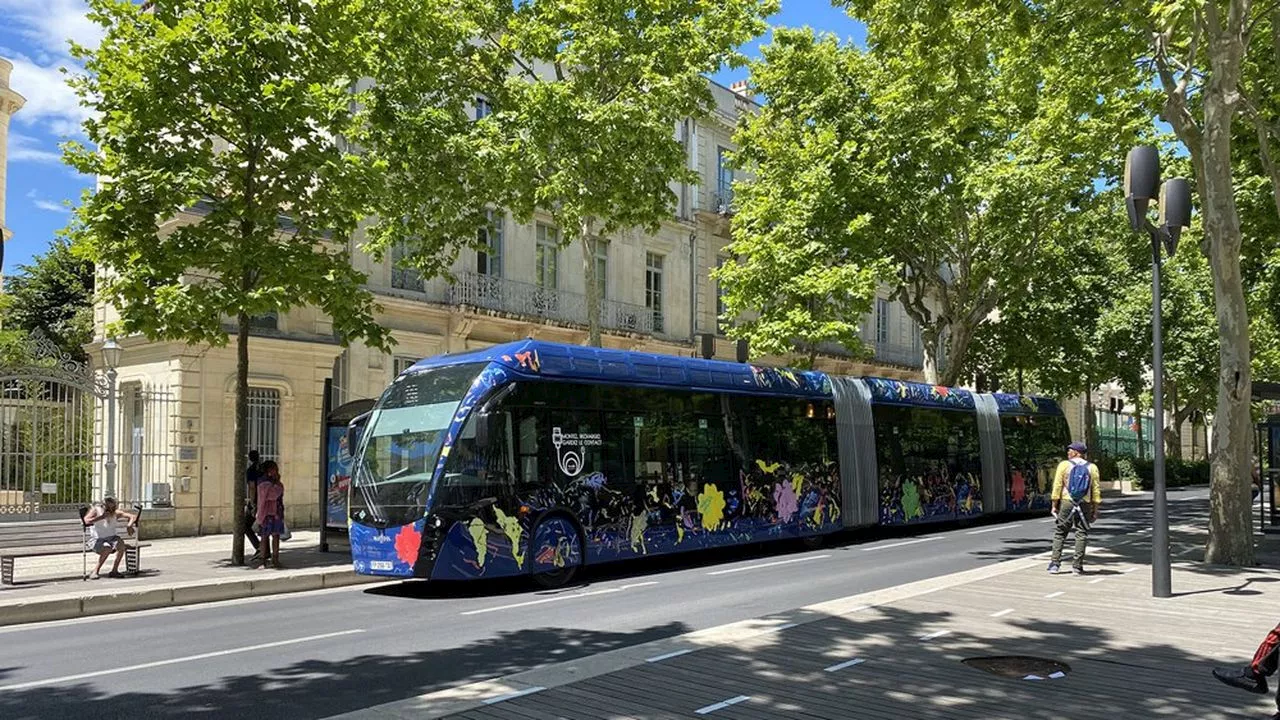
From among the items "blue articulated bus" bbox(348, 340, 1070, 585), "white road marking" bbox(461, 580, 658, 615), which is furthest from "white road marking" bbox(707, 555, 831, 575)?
"white road marking" bbox(461, 580, 658, 615)

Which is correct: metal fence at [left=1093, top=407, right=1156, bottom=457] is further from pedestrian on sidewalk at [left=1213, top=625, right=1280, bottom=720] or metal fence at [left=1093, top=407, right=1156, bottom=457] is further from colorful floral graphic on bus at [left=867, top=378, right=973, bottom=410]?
pedestrian on sidewalk at [left=1213, top=625, right=1280, bottom=720]

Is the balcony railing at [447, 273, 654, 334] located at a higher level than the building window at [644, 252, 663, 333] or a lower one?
lower

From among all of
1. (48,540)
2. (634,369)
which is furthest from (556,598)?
(48,540)

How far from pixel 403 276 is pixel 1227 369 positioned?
57.6 feet

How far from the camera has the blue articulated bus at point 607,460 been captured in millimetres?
12289

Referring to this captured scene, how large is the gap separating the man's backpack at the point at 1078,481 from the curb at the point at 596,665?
10.1 feet

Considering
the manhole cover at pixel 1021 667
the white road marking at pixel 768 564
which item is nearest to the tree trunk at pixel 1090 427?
the white road marking at pixel 768 564

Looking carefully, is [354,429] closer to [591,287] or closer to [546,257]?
[591,287]

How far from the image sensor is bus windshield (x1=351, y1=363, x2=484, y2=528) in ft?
40.2

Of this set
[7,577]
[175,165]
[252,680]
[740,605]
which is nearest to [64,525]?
[7,577]

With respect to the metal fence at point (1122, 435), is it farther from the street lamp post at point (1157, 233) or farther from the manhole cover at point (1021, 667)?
the manhole cover at point (1021, 667)

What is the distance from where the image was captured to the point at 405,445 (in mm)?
12578

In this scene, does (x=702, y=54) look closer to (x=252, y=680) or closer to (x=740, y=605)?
(x=740, y=605)

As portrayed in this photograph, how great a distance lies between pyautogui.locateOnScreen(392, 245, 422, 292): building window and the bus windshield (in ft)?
40.0
